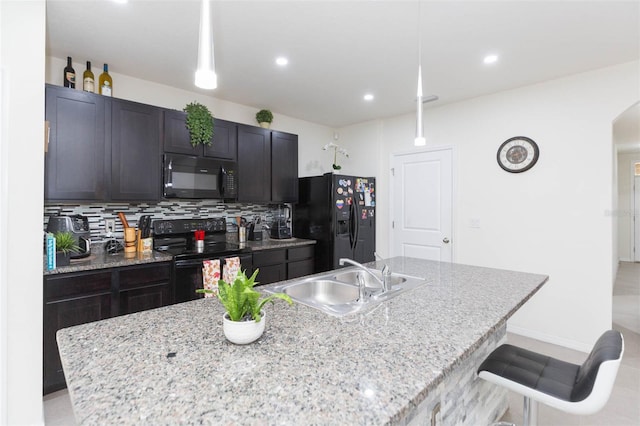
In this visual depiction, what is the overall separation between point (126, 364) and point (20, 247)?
132cm

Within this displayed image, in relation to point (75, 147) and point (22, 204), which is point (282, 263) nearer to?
point (75, 147)

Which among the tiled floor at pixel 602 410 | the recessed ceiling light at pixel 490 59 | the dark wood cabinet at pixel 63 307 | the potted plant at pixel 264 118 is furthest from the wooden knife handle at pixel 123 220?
the recessed ceiling light at pixel 490 59

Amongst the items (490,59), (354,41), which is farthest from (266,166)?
(490,59)

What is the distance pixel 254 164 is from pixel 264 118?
2.03ft

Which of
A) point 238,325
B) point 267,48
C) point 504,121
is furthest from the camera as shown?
point 504,121

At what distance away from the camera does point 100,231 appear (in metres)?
2.85

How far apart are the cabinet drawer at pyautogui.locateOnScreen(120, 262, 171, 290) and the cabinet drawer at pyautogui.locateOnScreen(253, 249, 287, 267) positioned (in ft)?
2.78

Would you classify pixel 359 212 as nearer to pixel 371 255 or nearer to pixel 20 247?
pixel 371 255

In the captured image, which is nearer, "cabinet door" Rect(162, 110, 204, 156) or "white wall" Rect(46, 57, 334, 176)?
"white wall" Rect(46, 57, 334, 176)

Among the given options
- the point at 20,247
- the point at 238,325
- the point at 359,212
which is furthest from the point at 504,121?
the point at 20,247

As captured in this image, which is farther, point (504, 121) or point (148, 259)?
point (504, 121)

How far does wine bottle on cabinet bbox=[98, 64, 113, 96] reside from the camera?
2.64m

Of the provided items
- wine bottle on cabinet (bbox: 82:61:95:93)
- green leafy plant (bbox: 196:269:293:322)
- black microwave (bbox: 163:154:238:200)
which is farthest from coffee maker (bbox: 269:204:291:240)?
green leafy plant (bbox: 196:269:293:322)

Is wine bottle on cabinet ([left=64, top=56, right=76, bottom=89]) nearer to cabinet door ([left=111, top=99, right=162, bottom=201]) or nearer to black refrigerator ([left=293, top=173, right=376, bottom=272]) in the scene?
cabinet door ([left=111, top=99, right=162, bottom=201])
